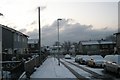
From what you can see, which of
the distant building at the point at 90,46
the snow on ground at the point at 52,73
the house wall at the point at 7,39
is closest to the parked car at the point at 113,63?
the snow on ground at the point at 52,73

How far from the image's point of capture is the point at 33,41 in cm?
13312

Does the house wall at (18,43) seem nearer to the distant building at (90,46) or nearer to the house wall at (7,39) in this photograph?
the house wall at (7,39)

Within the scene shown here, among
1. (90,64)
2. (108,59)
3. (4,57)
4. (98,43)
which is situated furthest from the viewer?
(98,43)

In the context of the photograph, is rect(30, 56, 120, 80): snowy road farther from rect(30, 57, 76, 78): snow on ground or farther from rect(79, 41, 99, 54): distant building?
rect(79, 41, 99, 54): distant building

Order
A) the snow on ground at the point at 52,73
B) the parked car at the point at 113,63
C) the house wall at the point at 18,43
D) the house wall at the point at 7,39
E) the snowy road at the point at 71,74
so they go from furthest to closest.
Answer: the house wall at the point at 18,43 < the house wall at the point at 7,39 < the snow on ground at the point at 52,73 < the parked car at the point at 113,63 < the snowy road at the point at 71,74

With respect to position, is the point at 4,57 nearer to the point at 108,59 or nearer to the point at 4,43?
the point at 4,43

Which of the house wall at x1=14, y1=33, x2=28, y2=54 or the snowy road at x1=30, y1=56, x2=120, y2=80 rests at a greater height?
the house wall at x1=14, y1=33, x2=28, y2=54

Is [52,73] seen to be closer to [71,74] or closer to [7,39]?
[71,74]

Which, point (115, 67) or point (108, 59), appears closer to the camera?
point (115, 67)

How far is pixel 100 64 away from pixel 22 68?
63.1ft

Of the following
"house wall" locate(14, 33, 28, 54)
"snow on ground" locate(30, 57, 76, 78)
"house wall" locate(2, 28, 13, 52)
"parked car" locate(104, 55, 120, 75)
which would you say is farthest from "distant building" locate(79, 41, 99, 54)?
"parked car" locate(104, 55, 120, 75)

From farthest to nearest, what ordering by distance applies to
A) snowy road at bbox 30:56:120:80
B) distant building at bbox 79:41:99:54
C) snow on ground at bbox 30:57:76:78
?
distant building at bbox 79:41:99:54, snow on ground at bbox 30:57:76:78, snowy road at bbox 30:56:120:80

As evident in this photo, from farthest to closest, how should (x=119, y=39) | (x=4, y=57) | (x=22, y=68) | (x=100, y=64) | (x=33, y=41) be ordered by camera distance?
1. (x=33, y=41)
2. (x=119, y=39)
3. (x=4, y=57)
4. (x=100, y=64)
5. (x=22, y=68)

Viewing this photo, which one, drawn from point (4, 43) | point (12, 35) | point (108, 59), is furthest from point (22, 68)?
point (12, 35)
